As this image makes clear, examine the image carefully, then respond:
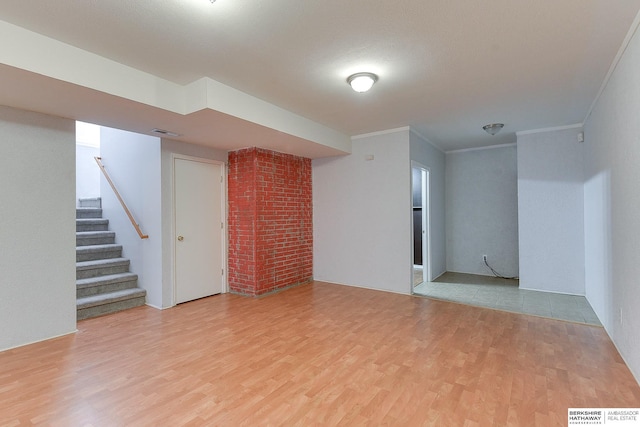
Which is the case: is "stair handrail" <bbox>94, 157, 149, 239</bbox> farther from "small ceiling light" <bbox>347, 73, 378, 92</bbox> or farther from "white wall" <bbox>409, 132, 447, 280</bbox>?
"white wall" <bbox>409, 132, 447, 280</bbox>

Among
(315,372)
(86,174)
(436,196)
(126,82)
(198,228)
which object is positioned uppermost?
(126,82)

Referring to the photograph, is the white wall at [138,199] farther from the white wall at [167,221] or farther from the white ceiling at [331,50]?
the white ceiling at [331,50]

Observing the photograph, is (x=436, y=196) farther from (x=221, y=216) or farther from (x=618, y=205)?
(x=221, y=216)

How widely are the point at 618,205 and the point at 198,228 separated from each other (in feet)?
15.8

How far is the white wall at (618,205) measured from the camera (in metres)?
2.18

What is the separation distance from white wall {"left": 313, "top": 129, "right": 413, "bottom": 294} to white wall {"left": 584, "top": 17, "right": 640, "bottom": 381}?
2.14 m

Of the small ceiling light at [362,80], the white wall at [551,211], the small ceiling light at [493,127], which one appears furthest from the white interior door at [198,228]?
the white wall at [551,211]

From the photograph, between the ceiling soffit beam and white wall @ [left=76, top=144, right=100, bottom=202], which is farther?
white wall @ [left=76, top=144, right=100, bottom=202]

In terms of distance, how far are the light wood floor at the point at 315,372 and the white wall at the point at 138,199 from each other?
2.39 ft

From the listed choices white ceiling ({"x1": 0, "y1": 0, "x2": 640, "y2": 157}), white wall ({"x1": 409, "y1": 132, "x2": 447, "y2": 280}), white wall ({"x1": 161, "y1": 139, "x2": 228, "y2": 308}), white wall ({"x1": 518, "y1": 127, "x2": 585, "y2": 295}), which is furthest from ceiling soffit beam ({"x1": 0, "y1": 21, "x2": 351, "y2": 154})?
white wall ({"x1": 518, "y1": 127, "x2": 585, "y2": 295})

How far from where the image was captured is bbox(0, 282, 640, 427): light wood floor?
1.88m

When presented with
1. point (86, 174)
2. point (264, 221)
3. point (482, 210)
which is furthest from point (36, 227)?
point (482, 210)

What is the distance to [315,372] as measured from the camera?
93.4 inches

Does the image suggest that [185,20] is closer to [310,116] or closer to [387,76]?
[387,76]
